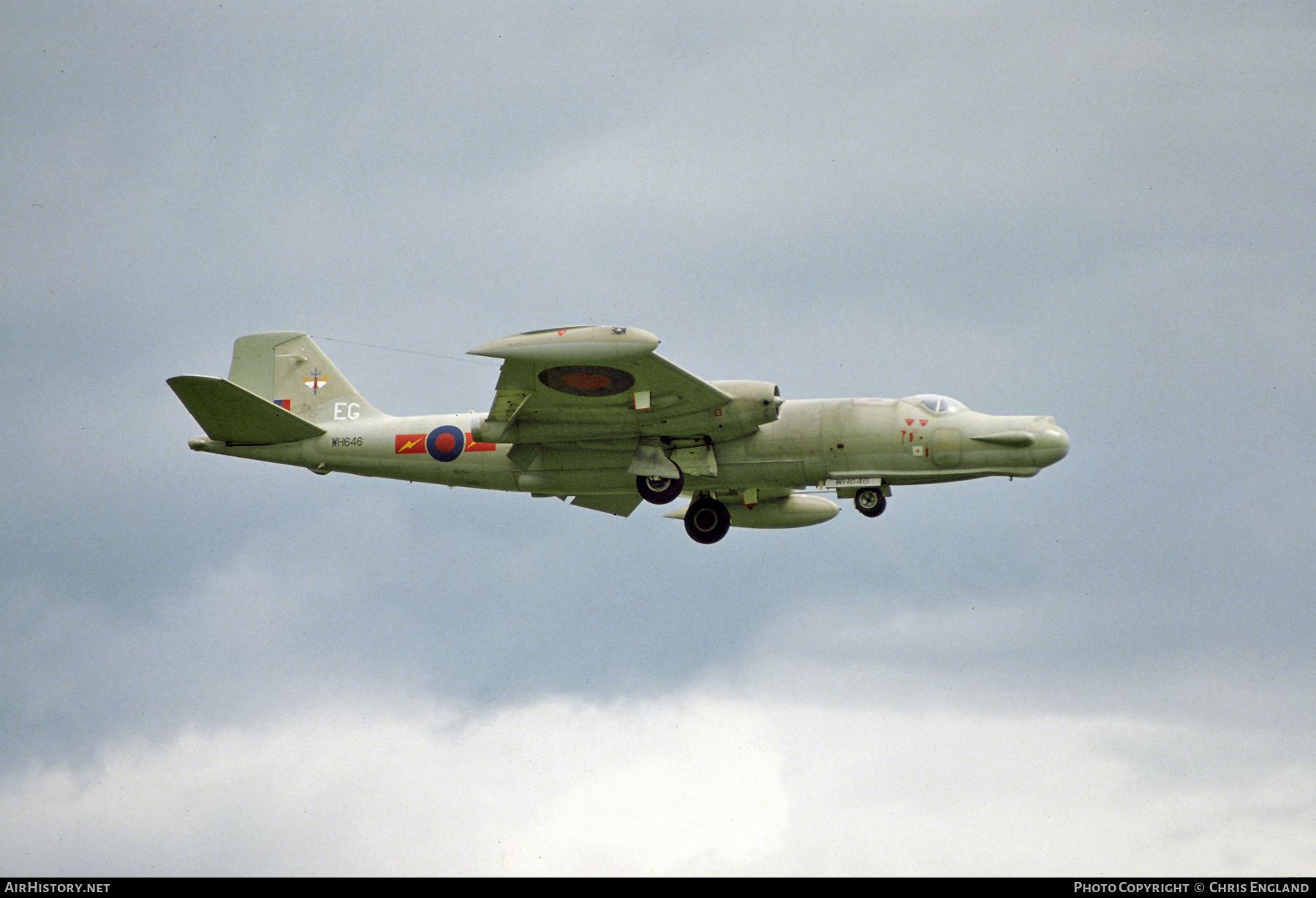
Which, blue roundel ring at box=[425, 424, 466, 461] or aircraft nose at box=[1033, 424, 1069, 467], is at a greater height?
blue roundel ring at box=[425, 424, 466, 461]

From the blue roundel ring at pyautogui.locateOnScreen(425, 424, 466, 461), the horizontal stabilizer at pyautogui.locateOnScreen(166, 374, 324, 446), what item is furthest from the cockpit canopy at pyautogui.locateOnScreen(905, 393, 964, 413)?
the horizontal stabilizer at pyautogui.locateOnScreen(166, 374, 324, 446)

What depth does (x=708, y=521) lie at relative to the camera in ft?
121

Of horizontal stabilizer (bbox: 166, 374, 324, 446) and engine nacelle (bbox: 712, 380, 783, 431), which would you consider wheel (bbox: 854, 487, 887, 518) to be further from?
horizontal stabilizer (bbox: 166, 374, 324, 446)

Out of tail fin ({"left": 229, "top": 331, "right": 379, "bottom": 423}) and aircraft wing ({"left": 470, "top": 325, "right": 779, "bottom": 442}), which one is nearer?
aircraft wing ({"left": 470, "top": 325, "right": 779, "bottom": 442})

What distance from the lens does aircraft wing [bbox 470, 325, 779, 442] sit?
30016mm

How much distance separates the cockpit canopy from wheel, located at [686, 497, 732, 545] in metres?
5.98

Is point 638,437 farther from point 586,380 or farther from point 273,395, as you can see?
point 273,395

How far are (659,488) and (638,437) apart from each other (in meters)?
1.33

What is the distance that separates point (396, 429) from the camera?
3581 cm

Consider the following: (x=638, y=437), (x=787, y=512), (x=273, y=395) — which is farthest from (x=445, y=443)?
(x=787, y=512)

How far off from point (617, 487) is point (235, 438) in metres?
9.80
